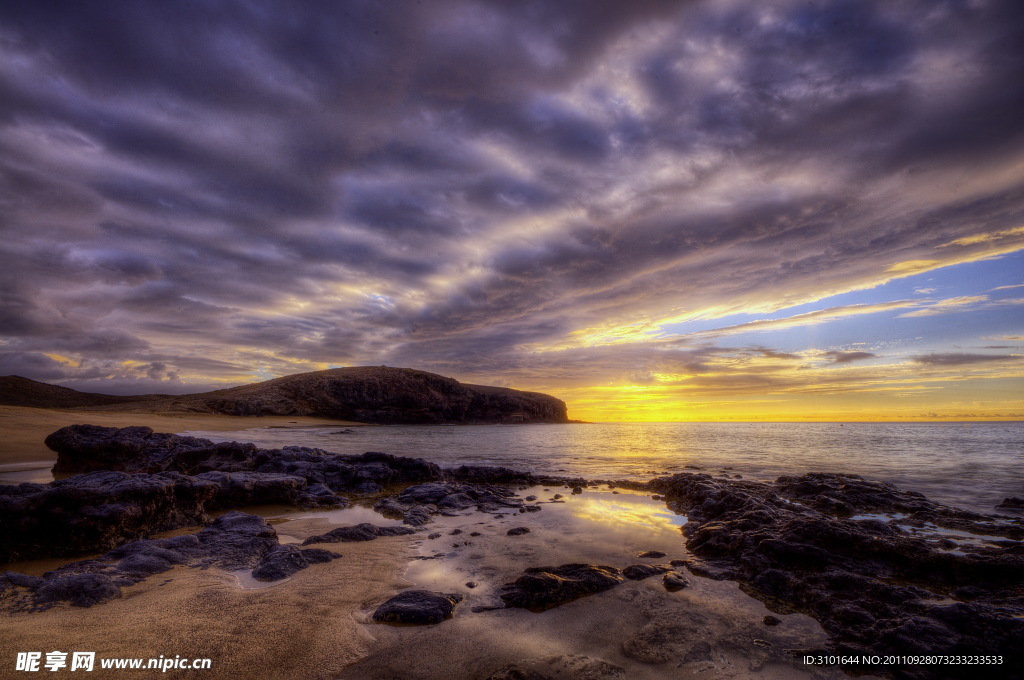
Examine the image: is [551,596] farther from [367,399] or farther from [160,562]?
[367,399]

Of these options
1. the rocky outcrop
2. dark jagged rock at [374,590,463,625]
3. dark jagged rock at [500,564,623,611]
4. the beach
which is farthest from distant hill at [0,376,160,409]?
dark jagged rock at [500,564,623,611]

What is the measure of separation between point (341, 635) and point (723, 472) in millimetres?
17509

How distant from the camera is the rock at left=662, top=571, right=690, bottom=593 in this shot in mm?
5477

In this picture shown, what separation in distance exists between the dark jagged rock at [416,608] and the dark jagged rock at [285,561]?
197 centimetres

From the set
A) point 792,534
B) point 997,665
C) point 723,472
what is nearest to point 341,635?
point 997,665

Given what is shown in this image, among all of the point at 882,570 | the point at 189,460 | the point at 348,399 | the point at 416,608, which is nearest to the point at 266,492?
the point at 189,460

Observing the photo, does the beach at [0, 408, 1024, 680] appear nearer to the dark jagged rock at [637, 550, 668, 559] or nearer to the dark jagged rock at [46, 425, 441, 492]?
the dark jagged rock at [637, 550, 668, 559]

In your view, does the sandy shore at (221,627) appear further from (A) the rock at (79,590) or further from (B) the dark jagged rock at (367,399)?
(B) the dark jagged rock at (367,399)

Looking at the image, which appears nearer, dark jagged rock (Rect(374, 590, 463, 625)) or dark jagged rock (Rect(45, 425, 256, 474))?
dark jagged rock (Rect(374, 590, 463, 625))

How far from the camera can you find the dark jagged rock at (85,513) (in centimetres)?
654

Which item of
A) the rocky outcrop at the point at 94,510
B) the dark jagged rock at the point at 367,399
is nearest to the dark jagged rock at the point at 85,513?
the rocky outcrop at the point at 94,510

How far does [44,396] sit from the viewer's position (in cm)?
8706

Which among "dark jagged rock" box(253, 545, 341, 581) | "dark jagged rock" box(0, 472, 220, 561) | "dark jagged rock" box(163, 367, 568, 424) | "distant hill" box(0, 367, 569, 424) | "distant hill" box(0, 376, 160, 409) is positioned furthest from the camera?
"distant hill" box(0, 376, 160, 409)

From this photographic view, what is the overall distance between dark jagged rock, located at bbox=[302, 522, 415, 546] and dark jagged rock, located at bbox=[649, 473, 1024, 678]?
5.71 meters
